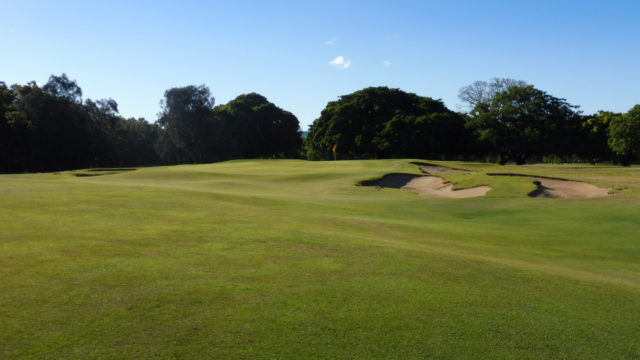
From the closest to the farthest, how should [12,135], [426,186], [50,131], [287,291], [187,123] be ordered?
[287,291] → [426,186] → [12,135] → [50,131] → [187,123]

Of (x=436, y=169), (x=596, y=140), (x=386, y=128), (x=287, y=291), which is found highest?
(x=386, y=128)

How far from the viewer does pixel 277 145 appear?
3337 inches

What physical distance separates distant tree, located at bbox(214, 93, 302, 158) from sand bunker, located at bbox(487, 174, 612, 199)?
60.8 meters

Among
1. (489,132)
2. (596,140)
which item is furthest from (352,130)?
(596,140)

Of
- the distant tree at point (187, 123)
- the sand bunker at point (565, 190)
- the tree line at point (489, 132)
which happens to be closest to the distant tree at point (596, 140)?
the tree line at point (489, 132)

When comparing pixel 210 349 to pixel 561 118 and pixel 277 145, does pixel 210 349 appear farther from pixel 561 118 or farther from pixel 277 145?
pixel 277 145

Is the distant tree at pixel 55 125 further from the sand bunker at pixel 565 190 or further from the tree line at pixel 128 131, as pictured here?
the sand bunker at pixel 565 190

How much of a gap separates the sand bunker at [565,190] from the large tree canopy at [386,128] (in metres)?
39.4

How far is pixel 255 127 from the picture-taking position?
271 ft

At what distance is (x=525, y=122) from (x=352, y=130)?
943 inches

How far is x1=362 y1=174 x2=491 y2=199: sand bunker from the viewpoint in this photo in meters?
23.0

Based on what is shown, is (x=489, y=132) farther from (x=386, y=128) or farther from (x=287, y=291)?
(x=287, y=291)

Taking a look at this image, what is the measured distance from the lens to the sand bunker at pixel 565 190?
803 inches

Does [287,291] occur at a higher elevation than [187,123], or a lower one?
lower
